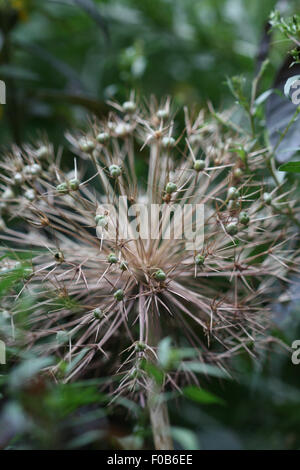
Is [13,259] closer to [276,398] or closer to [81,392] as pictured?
[81,392]

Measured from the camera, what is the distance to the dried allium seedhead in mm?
615

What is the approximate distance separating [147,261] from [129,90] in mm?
452

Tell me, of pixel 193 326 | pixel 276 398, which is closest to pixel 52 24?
pixel 193 326

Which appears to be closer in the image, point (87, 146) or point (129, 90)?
point (87, 146)

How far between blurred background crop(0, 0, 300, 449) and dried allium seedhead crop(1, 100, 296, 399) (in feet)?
0.22

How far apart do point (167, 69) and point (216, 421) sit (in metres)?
0.94

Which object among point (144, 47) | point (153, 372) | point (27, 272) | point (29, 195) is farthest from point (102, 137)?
point (144, 47)

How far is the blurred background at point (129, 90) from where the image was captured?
0.56m

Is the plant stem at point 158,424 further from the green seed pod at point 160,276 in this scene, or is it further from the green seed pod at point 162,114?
the green seed pod at point 162,114

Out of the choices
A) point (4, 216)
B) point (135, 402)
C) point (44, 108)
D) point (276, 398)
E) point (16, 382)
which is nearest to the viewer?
point (16, 382)

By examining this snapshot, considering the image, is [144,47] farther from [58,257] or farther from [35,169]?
[58,257]

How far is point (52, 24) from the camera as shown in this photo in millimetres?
1387

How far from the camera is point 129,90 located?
0.97 m

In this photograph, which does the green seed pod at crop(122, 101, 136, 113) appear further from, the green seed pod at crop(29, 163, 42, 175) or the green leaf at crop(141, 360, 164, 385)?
the green leaf at crop(141, 360, 164, 385)
